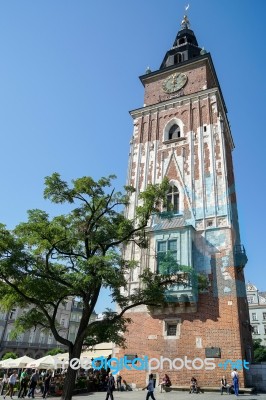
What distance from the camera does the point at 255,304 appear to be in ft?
203

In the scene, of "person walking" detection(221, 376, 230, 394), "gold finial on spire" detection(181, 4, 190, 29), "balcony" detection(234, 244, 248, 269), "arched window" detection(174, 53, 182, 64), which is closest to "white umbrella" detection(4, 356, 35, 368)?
"person walking" detection(221, 376, 230, 394)

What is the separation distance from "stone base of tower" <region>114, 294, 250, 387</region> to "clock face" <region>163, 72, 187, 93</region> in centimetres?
2045

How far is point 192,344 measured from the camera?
18891 millimetres

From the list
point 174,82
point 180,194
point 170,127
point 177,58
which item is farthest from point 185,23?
point 180,194

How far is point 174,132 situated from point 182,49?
41.8 ft

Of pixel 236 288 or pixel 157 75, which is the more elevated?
pixel 157 75

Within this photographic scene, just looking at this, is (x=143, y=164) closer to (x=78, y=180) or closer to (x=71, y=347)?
(x=78, y=180)

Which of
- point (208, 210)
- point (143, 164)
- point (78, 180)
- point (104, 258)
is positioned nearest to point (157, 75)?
point (143, 164)

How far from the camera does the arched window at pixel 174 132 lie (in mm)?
28734

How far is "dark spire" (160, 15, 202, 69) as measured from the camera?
34844mm

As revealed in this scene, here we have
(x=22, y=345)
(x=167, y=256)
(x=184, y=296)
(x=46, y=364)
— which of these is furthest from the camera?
(x=22, y=345)

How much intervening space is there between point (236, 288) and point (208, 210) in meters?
5.75

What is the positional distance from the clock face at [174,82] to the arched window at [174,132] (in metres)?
4.44

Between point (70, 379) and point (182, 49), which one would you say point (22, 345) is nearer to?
point (70, 379)
